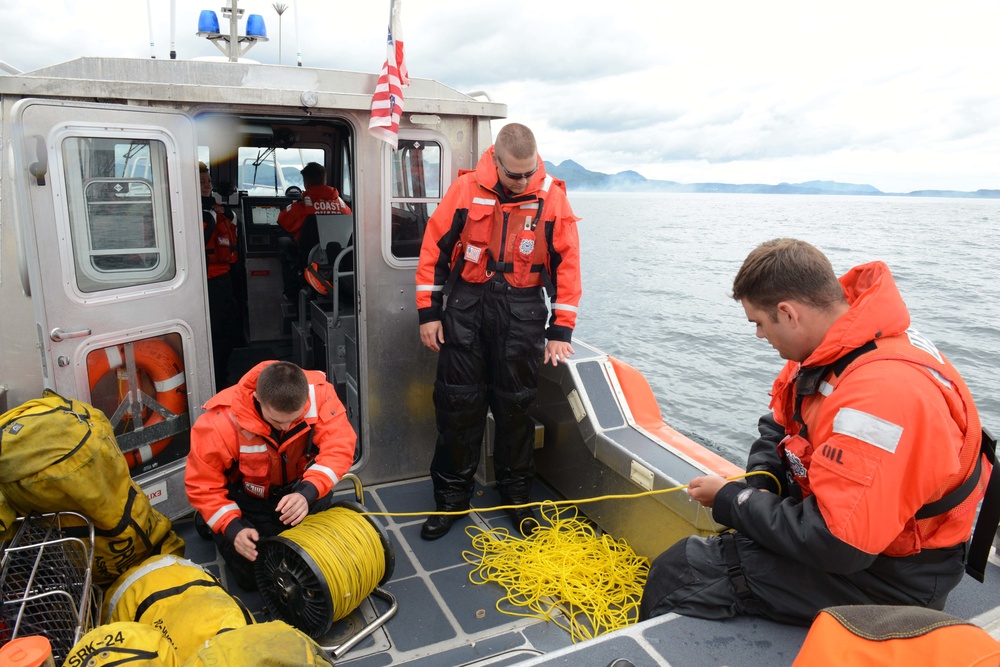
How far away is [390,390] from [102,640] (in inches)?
84.8

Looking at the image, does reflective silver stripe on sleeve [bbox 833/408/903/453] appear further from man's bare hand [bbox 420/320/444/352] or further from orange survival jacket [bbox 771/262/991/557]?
man's bare hand [bbox 420/320/444/352]

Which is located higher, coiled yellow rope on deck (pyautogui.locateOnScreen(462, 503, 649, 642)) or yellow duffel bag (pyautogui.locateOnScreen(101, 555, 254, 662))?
yellow duffel bag (pyautogui.locateOnScreen(101, 555, 254, 662))

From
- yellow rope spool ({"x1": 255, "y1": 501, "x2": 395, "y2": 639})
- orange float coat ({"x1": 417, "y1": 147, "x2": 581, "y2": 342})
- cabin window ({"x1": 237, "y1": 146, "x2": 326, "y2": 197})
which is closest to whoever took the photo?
yellow rope spool ({"x1": 255, "y1": 501, "x2": 395, "y2": 639})

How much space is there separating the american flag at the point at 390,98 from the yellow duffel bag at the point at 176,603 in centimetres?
197

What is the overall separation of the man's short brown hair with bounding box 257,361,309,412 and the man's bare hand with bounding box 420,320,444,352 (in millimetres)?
815

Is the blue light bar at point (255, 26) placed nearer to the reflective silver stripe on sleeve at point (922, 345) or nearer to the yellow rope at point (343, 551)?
the yellow rope at point (343, 551)

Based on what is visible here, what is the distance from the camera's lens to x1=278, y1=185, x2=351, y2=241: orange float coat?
5.37 m

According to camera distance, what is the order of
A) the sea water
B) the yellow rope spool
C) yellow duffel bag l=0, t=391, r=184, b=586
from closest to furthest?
yellow duffel bag l=0, t=391, r=184, b=586 < the yellow rope spool < the sea water

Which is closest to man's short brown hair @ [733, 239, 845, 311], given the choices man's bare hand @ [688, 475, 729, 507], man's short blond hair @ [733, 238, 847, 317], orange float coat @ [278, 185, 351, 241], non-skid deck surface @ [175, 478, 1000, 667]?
man's short blond hair @ [733, 238, 847, 317]

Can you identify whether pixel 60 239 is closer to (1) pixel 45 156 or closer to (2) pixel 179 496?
(1) pixel 45 156

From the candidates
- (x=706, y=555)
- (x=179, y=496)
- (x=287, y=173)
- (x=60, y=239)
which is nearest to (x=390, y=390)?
(x=179, y=496)

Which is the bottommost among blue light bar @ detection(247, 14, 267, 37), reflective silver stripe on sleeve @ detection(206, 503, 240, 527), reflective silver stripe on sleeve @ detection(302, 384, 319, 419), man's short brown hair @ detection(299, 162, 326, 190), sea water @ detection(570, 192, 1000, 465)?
sea water @ detection(570, 192, 1000, 465)

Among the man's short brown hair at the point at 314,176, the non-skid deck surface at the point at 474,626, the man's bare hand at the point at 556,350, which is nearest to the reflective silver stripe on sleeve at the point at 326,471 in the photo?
the non-skid deck surface at the point at 474,626

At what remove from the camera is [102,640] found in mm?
1570
